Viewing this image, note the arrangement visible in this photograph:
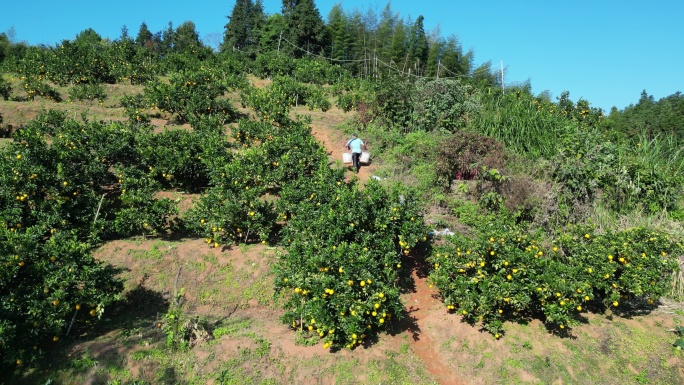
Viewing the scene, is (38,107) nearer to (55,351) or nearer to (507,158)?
(55,351)

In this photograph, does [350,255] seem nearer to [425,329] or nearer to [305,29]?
[425,329]

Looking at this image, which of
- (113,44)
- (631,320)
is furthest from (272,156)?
(113,44)

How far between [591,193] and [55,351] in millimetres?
9237

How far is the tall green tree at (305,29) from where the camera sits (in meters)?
31.2

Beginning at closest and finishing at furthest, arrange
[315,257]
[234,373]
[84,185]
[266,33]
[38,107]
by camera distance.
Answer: [234,373] < [315,257] < [84,185] < [38,107] < [266,33]

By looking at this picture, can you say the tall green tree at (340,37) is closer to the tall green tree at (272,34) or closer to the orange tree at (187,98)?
the tall green tree at (272,34)

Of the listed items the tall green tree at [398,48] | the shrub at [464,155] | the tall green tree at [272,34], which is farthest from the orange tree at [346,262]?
the tall green tree at [272,34]

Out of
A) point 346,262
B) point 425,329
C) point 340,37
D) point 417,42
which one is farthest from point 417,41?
point 346,262

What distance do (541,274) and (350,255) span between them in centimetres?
261

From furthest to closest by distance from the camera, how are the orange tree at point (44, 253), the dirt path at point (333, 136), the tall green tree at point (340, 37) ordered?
the tall green tree at point (340, 37) → the dirt path at point (333, 136) → the orange tree at point (44, 253)

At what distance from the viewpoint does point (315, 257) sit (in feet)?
17.9

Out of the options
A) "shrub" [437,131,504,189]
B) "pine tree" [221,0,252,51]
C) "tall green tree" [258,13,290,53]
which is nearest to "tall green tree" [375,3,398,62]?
"tall green tree" [258,13,290,53]

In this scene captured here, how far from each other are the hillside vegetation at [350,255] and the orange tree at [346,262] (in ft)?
0.11

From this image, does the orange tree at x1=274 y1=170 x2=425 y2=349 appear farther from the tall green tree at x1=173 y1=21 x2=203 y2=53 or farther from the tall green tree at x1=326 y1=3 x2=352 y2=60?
the tall green tree at x1=173 y1=21 x2=203 y2=53
